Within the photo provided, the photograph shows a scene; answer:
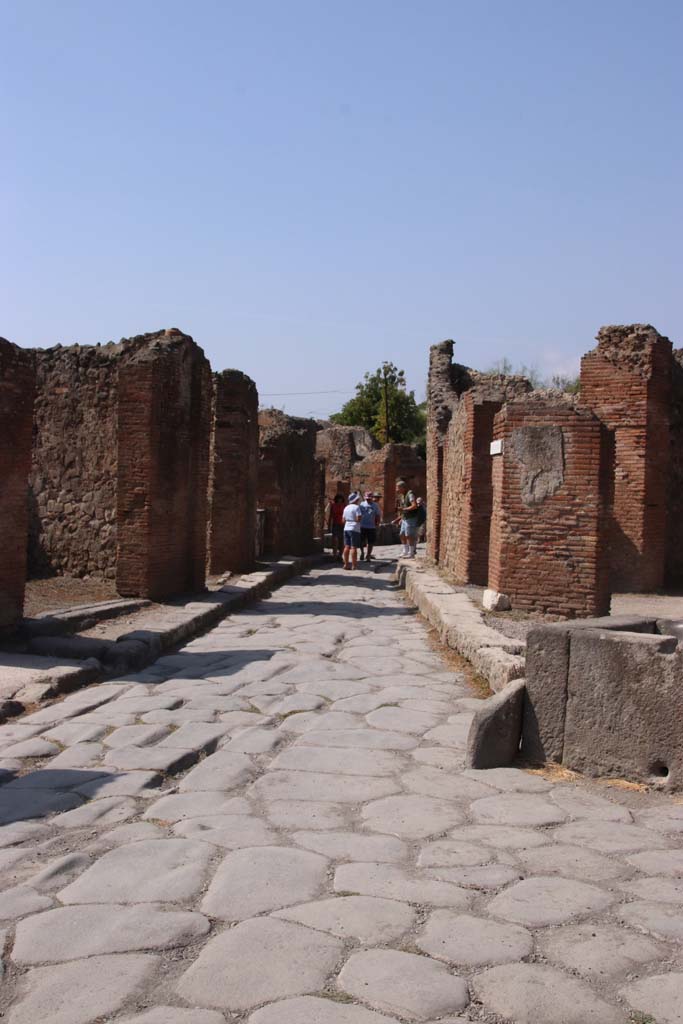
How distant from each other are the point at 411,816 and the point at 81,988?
5.80ft

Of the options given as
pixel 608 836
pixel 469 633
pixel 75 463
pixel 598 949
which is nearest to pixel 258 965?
pixel 598 949

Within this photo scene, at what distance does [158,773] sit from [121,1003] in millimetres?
2171

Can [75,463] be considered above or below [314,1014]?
above

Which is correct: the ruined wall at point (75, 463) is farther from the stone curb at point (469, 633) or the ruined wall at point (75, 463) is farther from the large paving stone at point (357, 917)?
the large paving stone at point (357, 917)

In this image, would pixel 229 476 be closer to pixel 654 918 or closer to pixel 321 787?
pixel 321 787

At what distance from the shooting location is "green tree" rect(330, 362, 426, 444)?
5103 centimetres

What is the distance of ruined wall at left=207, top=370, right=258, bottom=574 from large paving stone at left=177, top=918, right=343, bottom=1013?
1114 cm

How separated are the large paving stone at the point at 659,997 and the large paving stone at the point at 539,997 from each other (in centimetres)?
8

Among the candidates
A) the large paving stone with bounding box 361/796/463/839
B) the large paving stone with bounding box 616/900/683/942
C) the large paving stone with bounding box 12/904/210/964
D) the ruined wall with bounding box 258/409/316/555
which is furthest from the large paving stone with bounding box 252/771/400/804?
the ruined wall with bounding box 258/409/316/555

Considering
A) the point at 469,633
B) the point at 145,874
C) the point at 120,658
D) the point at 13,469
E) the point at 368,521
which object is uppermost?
the point at 13,469

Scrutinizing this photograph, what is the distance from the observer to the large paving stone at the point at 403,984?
2.41 meters

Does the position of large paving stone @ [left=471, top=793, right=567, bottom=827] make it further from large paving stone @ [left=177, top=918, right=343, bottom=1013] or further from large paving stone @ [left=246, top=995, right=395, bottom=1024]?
large paving stone @ [left=246, top=995, right=395, bottom=1024]

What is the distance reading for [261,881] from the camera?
3.25 metres

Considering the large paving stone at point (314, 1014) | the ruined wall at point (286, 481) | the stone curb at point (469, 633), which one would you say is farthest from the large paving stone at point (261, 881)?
the ruined wall at point (286, 481)
